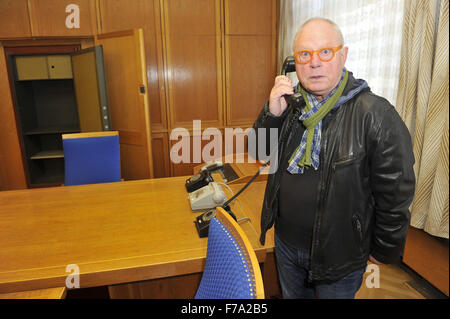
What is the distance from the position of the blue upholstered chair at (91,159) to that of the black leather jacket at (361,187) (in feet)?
5.74

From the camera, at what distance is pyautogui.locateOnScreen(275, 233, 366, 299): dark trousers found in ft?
3.68

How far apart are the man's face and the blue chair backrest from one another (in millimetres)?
595

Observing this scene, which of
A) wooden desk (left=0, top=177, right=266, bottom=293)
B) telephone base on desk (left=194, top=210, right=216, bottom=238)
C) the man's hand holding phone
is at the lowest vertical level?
wooden desk (left=0, top=177, right=266, bottom=293)

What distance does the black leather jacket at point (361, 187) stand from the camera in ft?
3.17

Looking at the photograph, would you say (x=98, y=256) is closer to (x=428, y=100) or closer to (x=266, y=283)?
(x=266, y=283)

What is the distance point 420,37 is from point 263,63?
255 centimetres

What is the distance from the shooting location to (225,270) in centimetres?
68

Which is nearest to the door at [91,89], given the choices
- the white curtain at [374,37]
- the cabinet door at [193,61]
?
the cabinet door at [193,61]

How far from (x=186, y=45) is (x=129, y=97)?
102 centimetres

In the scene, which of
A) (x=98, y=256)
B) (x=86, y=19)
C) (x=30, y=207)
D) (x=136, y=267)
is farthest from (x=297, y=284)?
(x=86, y=19)

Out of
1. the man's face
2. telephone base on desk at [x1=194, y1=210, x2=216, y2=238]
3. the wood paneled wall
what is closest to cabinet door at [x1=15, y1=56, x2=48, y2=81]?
the wood paneled wall

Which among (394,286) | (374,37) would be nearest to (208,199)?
(394,286)

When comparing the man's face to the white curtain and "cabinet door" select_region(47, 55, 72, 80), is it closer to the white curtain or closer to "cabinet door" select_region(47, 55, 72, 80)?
the white curtain

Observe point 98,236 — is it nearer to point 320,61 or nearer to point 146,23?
point 320,61
